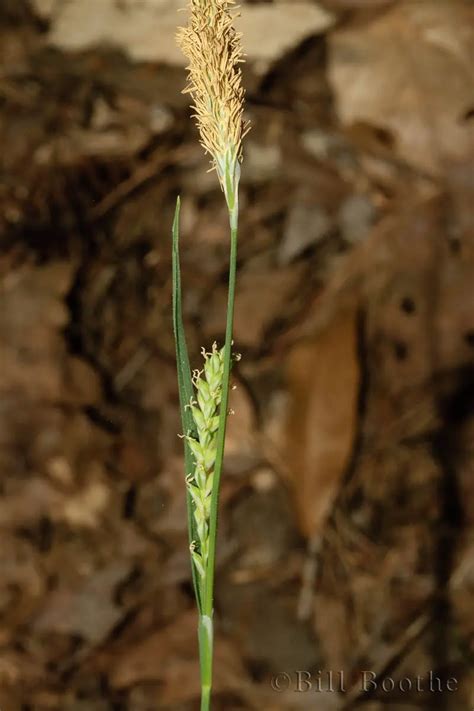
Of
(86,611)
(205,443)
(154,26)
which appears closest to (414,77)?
(154,26)

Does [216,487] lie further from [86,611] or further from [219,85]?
[86,611]

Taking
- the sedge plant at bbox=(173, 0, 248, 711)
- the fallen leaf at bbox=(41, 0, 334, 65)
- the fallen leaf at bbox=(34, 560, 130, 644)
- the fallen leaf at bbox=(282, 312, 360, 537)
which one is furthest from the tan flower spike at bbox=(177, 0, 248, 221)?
the fallen leaf at bbox=(41, 0, 334, 65)

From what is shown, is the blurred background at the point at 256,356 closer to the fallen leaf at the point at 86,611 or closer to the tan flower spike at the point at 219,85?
the fallen leaf at the point at 86,611

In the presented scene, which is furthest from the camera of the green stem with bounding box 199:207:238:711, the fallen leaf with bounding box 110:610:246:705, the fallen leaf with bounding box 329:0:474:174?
the fallen leaf with bounding box 329:0:474:174

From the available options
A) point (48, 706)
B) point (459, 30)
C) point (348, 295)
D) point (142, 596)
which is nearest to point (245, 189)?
point (348, 295)

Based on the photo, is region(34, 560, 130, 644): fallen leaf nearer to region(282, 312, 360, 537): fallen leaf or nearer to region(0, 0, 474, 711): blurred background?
region(0, 0, 474, 711): blurred background

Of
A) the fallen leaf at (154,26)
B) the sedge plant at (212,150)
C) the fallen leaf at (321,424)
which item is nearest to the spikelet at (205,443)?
the sedge plant at (212,150)

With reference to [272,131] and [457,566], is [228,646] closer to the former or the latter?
[457,566]
